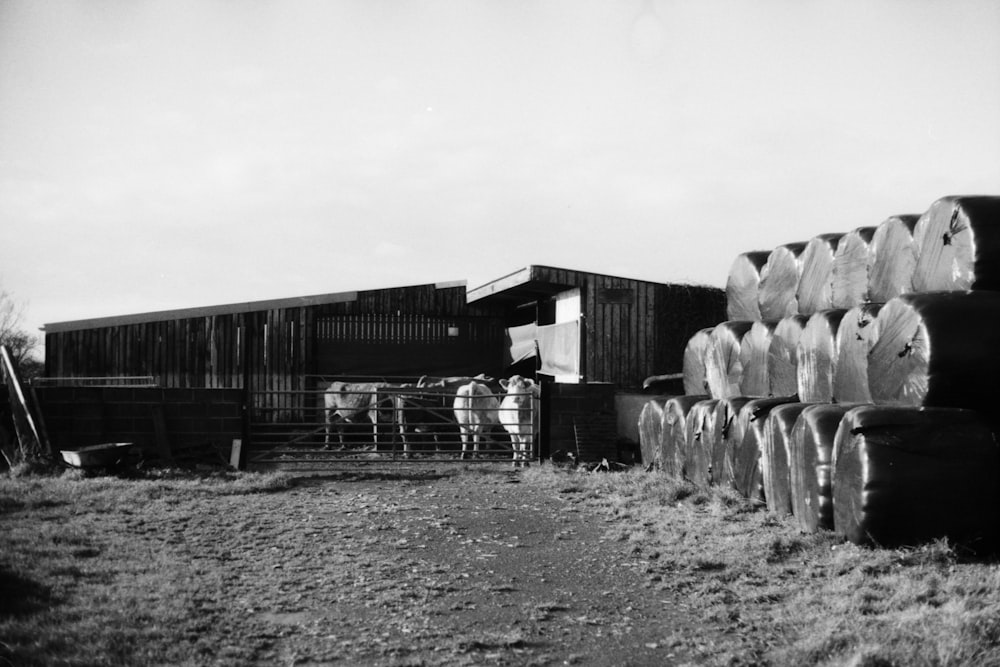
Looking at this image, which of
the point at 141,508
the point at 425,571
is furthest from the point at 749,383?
the point at 141,508

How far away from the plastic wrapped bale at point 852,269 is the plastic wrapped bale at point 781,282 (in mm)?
A: 907

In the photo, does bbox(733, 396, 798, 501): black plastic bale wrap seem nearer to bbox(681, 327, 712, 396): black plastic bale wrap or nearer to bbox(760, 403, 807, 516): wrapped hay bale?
bbox(760, 403, 807, 516): wrapped hay bale

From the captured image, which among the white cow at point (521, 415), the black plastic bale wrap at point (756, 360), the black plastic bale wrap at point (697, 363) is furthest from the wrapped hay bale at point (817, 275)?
the white cow at point (521, 415)

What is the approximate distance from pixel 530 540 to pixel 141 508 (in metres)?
4.02

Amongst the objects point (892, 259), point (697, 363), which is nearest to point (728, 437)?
point (697, 363)

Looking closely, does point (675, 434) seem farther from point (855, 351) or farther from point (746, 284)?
point (855, 351)

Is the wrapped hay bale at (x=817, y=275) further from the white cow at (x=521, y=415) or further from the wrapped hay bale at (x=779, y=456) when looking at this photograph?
the white cow at (x=521, y=415)

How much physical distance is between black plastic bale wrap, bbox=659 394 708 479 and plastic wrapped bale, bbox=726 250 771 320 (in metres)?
1.17

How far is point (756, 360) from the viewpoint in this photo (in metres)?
9.54

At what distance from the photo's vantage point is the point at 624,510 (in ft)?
28.6

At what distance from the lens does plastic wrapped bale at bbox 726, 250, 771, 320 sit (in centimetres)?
1054

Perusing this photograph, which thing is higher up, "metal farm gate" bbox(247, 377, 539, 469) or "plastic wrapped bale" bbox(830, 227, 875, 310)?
"plastic wrapped bale" bbox(830, 227, 875, 310)

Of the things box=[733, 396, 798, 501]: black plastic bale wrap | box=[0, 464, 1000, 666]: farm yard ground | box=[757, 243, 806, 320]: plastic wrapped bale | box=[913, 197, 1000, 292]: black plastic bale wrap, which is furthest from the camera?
box=[757, 243, 806, 320]: plastic wrapped bale

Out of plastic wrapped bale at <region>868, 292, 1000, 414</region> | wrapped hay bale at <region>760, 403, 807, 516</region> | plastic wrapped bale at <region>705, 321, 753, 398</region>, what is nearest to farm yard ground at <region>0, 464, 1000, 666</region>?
wrapped hay bale at <region>760, 403, 807, 516</region>
